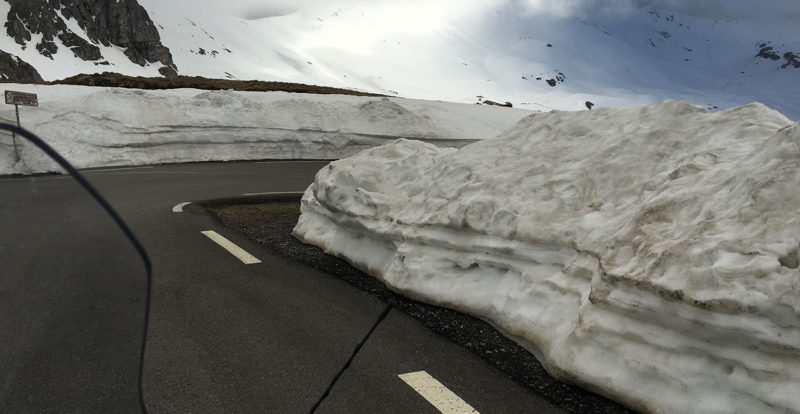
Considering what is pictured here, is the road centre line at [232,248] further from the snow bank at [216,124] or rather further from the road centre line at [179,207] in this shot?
the snow bank at [216,124]

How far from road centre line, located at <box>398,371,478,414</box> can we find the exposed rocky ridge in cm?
15725

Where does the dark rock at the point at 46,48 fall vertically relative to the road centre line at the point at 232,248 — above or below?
below

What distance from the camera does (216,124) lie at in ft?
60.7

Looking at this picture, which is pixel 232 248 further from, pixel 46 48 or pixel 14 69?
pixel 46 48

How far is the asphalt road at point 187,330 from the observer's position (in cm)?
138

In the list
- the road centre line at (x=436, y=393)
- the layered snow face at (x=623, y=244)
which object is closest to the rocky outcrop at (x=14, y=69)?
the layered snow face at (x=623, y=244)

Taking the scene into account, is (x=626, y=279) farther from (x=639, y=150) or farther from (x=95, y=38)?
(x=95, y=38)

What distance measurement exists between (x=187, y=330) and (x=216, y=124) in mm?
15759

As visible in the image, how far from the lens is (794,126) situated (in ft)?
10.6

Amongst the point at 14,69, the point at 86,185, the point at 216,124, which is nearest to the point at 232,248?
the point at 86,185

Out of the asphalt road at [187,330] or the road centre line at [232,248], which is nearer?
the asphalt road at [187,330]

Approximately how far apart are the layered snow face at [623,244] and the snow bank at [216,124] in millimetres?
12495

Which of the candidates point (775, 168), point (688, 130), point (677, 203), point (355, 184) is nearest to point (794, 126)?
point (775, 168)

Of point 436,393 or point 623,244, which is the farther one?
point 623,244
